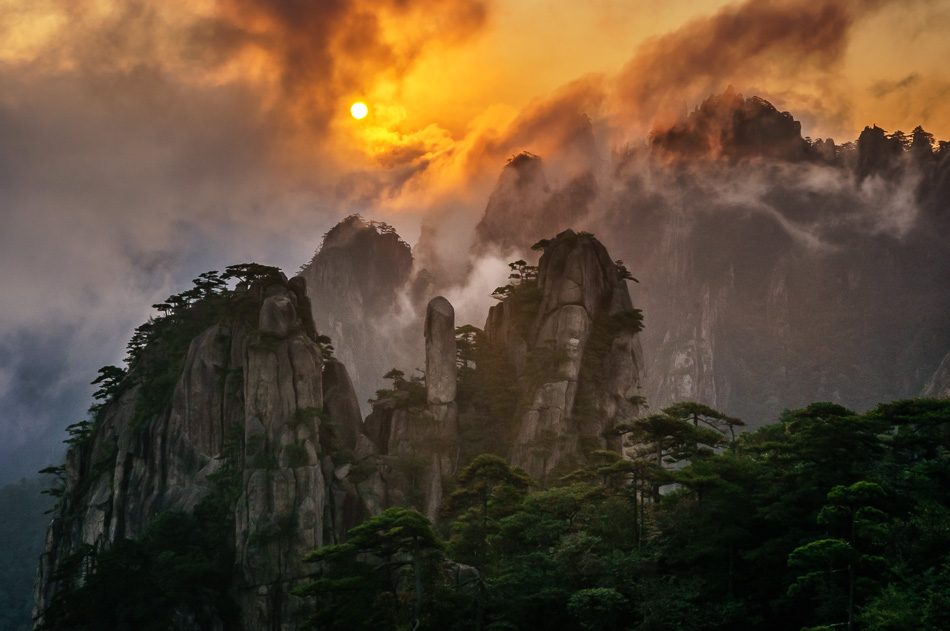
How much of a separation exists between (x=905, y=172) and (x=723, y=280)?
36.1 meters

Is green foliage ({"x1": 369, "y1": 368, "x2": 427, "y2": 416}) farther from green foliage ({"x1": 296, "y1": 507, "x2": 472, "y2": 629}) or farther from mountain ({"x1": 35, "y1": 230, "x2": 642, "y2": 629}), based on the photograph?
green foliage ({"x1": 296, "y1": 507, "x2": 472, "y2": 629})

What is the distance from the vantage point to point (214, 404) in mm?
70125

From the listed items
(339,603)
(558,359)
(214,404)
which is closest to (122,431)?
(214,404)

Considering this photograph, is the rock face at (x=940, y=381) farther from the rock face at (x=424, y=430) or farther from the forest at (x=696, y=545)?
the forest at (x=696, y=545)

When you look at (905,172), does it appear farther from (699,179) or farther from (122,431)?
(122,431)

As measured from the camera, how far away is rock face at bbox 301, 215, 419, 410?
14750 centimetres

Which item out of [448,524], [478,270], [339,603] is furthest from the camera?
[478,270]

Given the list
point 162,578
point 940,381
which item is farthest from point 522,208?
point 162,578

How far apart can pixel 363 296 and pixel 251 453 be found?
301 feet

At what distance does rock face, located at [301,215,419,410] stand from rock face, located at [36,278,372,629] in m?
68.6

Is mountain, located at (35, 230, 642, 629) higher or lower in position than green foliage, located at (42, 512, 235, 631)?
higher

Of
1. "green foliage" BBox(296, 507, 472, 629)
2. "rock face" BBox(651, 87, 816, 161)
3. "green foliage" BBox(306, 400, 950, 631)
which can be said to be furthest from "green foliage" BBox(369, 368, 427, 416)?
"rock face" BBox(651, 87, 816, 161)

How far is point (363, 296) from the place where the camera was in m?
155

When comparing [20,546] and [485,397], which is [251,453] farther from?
[20,546]
